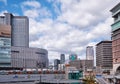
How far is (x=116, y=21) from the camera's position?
12462 cm

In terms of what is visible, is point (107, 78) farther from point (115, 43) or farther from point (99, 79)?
point (115, 43)

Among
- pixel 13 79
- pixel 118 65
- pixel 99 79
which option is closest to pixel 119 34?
pixel 118 65

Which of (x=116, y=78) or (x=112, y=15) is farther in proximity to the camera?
(x=112, y=15)

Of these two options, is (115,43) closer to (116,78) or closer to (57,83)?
(116,78)

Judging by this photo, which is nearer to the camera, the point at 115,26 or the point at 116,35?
the point at 116,35

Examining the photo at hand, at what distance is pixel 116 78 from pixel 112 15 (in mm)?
39339

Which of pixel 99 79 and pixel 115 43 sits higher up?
pixel 115 43

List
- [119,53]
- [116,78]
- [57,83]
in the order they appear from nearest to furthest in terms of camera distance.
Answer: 1. [116,78]
2. [57,83]
3. [119,53]

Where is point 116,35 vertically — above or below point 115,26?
below

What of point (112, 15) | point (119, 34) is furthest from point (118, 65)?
point (112, 15)

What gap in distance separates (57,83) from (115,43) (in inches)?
1490

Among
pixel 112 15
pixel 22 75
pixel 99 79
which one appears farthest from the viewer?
A: pixel 22 75

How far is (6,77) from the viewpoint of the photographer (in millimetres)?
173000

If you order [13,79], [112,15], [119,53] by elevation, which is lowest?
[13,79]
